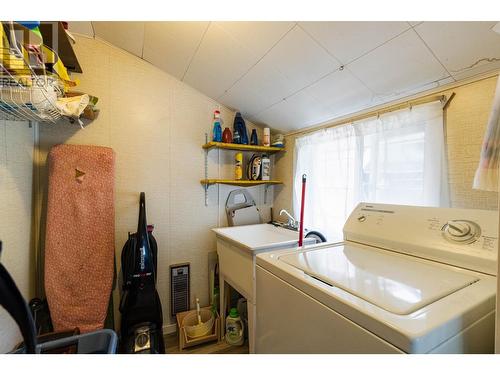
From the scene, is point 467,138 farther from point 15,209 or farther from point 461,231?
point 15,209

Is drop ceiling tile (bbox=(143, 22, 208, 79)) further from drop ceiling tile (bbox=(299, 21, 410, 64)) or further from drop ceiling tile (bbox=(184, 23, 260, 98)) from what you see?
drop ceiling tile (bbox=(299, 21, 410, 64))

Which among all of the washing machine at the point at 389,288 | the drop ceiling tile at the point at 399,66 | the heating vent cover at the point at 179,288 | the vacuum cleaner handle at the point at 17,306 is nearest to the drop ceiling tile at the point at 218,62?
the drop ceiling tile at the point at 399,66

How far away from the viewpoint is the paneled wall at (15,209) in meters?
0.98

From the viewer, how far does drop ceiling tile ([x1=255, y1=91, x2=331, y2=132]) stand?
5.24 feet

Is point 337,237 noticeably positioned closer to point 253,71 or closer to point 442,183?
point 442,183

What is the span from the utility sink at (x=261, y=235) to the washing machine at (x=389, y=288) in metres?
0.42

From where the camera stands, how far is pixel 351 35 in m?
1.03

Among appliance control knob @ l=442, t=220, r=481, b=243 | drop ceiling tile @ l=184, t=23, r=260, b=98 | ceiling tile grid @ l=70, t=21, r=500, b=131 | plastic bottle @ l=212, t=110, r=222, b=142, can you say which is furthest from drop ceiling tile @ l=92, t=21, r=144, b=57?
appliance control knob @ l=442, t=220, r=481, b=243

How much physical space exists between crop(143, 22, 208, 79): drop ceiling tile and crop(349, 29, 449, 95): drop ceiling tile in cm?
95

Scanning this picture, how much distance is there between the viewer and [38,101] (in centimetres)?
90

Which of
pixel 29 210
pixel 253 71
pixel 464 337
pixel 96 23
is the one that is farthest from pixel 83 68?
pixel 464 337

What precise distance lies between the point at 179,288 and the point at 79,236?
3.01 feet

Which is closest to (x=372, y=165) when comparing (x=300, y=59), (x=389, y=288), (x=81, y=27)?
(x=300, y=59)

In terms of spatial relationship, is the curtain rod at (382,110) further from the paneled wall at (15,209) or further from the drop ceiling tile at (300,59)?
the paneled wall at (15,209)
